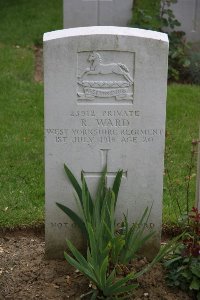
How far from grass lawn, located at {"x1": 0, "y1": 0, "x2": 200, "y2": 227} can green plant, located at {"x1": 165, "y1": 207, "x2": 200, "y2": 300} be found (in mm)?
880

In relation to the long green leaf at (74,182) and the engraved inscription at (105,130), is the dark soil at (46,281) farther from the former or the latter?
the engraved inscription at (105,130)

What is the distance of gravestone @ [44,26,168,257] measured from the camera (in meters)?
4.17

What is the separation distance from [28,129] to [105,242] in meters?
3.19

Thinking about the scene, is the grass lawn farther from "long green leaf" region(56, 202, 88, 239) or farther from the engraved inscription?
the engraved inscription

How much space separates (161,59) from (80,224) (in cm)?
118

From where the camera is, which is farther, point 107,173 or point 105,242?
point 107,173

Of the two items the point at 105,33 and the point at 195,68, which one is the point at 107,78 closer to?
the point at 105,33

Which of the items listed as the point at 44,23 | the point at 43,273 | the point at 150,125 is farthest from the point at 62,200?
the point at 44,23

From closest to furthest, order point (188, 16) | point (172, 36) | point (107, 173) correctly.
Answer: point (107, 173)
point (172, 36)
point (188, 16)

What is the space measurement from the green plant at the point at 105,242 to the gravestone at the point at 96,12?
5.29 m

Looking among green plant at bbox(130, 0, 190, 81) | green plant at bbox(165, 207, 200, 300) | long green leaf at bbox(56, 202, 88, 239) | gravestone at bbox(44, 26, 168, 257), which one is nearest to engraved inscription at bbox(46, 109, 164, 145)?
gravestone at bbox(44, 26, 168, 257)

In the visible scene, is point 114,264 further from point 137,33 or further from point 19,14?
point 19,14

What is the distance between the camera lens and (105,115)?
4293 millimetres

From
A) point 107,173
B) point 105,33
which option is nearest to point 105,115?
point 107,173
